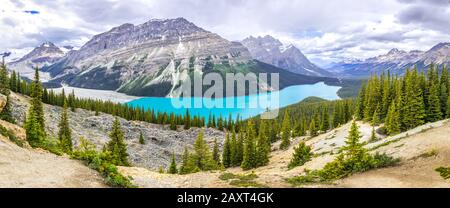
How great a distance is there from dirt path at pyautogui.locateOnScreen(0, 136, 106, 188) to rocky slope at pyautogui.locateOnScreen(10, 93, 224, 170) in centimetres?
5157

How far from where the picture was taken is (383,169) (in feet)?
78.1

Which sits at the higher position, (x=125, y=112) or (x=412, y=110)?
(x=412, y=110)

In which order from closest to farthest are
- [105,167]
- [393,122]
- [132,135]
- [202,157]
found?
[105,167]
[393,122]
[202,157]
[132,135]

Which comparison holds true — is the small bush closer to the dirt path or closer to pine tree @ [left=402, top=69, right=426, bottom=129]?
the dirt path

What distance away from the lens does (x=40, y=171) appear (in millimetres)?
19406

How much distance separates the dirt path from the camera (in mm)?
16953

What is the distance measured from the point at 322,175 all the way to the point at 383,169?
175 inches

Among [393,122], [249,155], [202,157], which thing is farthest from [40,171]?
[393,122]

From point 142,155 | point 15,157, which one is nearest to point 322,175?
point 15,157

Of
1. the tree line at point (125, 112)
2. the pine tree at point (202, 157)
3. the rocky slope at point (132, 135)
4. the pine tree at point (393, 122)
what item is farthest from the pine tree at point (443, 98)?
the tree line at point (125, 112)

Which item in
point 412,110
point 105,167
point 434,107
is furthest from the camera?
point 434,107

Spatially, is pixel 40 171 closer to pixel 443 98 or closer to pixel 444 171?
pixel 444 171

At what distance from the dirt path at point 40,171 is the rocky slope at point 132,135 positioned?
169 feet

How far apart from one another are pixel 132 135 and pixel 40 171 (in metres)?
83.3
